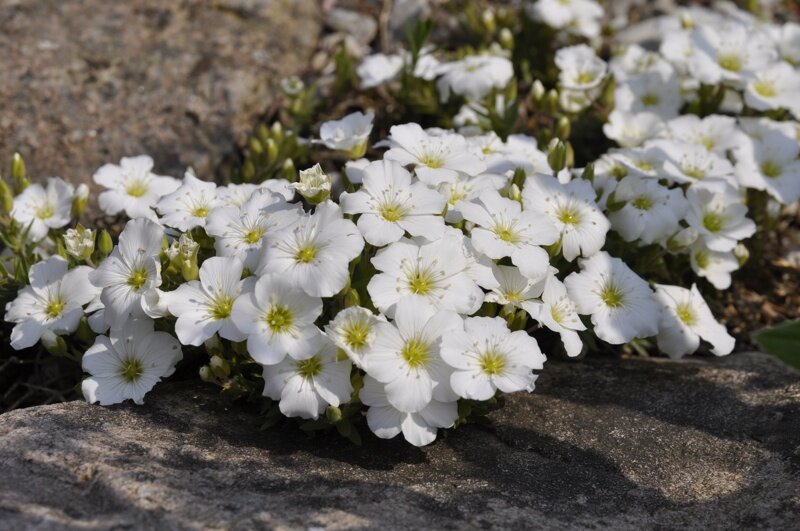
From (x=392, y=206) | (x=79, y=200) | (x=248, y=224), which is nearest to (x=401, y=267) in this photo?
(x=392, y=206)

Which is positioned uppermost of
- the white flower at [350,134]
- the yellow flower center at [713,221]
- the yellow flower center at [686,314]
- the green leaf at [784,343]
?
the green leaf at [784,343]

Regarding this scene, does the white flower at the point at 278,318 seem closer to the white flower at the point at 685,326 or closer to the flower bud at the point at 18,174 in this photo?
the white flower at the point at 685,326

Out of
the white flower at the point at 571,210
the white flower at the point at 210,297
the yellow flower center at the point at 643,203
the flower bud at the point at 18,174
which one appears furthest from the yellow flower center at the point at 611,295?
the flower bud at the point at 18,174

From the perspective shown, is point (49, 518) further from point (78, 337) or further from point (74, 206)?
point (74, 206)

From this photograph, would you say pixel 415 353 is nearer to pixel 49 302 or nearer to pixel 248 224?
pixel 248 224

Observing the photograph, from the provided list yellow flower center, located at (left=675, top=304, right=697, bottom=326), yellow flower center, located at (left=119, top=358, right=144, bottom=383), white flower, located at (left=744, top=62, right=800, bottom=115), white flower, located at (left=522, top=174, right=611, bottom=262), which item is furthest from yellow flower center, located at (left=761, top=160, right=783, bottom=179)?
yellow flower center, located at (left=119, top=358, right=144, bottom=383)
